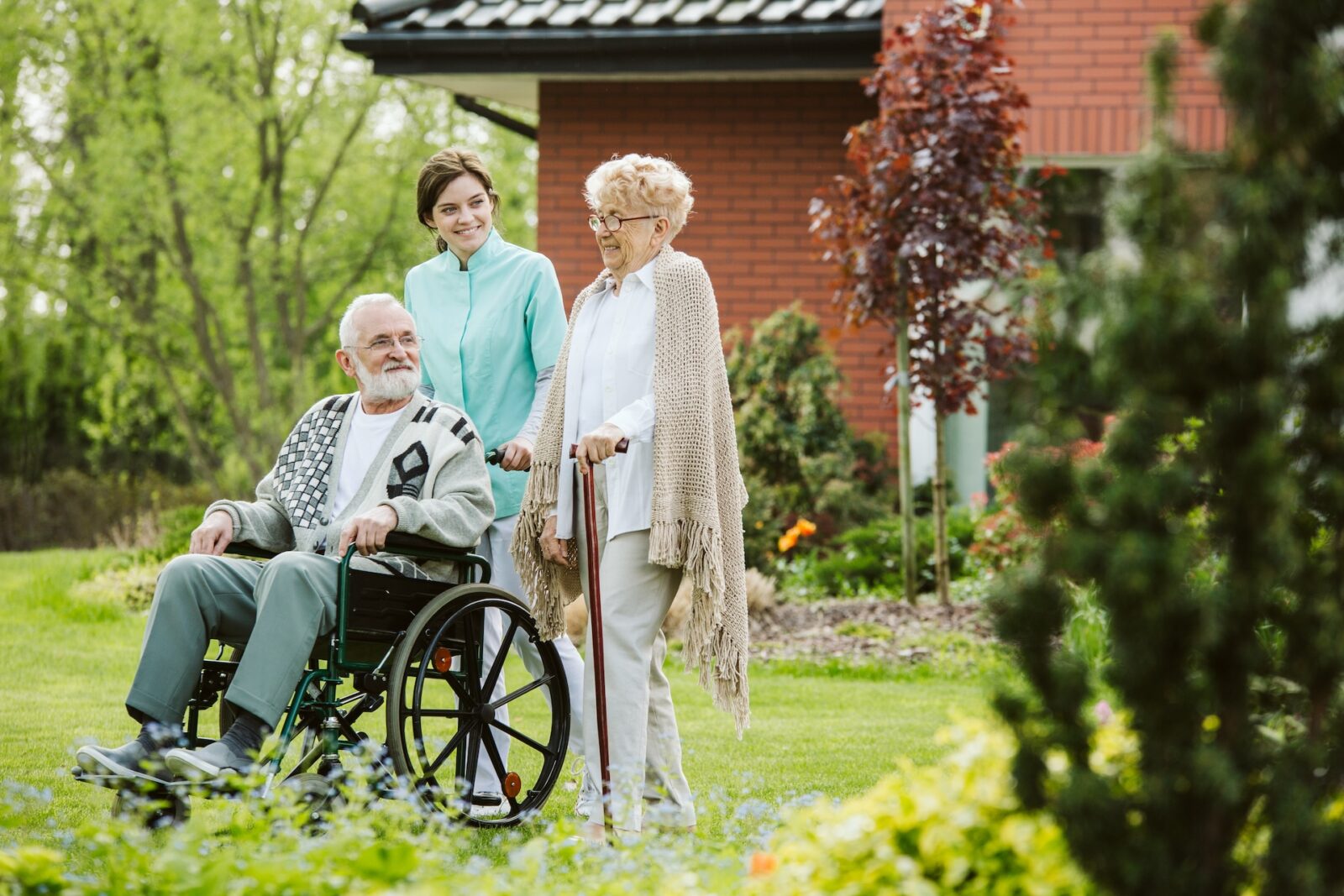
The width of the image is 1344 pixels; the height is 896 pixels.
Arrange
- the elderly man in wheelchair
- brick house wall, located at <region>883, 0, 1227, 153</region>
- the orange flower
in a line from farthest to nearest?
brick house wall, located at <region>883, 0, 1227, 153</region> < the elderly man in wheelchair < the orange flower

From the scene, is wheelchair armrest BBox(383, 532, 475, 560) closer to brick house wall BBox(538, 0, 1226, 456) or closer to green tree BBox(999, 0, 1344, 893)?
green tree BBox(999, 0, 1344, 893)

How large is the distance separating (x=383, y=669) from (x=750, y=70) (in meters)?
5.83

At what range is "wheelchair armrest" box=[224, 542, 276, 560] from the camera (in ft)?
12.8

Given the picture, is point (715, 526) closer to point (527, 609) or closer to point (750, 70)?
point (527, 609)

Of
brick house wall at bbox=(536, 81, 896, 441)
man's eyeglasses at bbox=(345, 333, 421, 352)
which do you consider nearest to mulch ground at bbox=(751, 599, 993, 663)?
brick house wall at bbox=(536, 81, 896, 441)

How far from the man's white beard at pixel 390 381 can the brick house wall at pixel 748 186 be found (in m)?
5.12

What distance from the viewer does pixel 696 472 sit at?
11.4ft

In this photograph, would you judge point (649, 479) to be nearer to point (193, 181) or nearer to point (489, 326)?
point (489, 326)

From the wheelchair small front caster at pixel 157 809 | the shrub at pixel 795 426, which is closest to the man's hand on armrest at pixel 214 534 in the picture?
the wheelchair small front caster at pixel 157 809

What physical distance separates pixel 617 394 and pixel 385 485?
2.40ft

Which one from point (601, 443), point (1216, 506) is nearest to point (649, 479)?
point (601, 443)

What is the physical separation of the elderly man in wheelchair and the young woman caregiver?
0.80ft

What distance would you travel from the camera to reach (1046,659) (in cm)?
195

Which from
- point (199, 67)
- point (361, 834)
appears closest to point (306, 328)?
point (199, 67)
